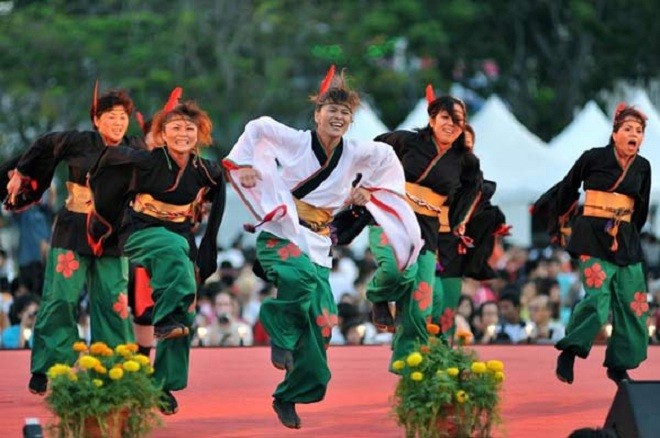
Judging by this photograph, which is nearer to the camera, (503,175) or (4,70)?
(503,175)

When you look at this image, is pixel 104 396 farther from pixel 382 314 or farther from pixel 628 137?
pixel 628 137

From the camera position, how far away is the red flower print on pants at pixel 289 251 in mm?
9922

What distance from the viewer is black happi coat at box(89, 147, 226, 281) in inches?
414

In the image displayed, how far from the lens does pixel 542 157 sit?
79.2ft

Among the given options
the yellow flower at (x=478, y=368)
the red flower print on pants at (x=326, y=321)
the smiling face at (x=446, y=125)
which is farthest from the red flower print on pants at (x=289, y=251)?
the smiling face at (x=446, y=125)

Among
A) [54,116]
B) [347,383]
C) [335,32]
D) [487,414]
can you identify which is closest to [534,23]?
[335,32]

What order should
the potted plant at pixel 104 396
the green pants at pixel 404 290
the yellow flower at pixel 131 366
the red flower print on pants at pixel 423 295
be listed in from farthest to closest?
the red flower print on pants at pixel 423 295 → the green pants at pixel 404 290 → the yellow flower at pixel 131 366 → the potted plant at pixel 104 396

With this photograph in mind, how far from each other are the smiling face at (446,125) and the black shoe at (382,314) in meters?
1.14

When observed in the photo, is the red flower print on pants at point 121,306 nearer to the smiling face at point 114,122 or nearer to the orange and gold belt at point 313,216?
the smiling face at point 114,122

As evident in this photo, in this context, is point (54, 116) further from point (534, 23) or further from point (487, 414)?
point (487, 414)

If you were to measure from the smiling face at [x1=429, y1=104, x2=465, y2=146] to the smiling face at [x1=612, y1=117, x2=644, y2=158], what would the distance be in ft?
2.62

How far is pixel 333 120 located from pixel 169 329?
1232mm

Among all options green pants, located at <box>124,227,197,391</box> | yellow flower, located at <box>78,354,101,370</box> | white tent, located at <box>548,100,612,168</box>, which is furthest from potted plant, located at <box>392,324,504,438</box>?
white tent, located at <box>548,100,612,168</box>

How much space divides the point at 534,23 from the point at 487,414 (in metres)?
26.7
